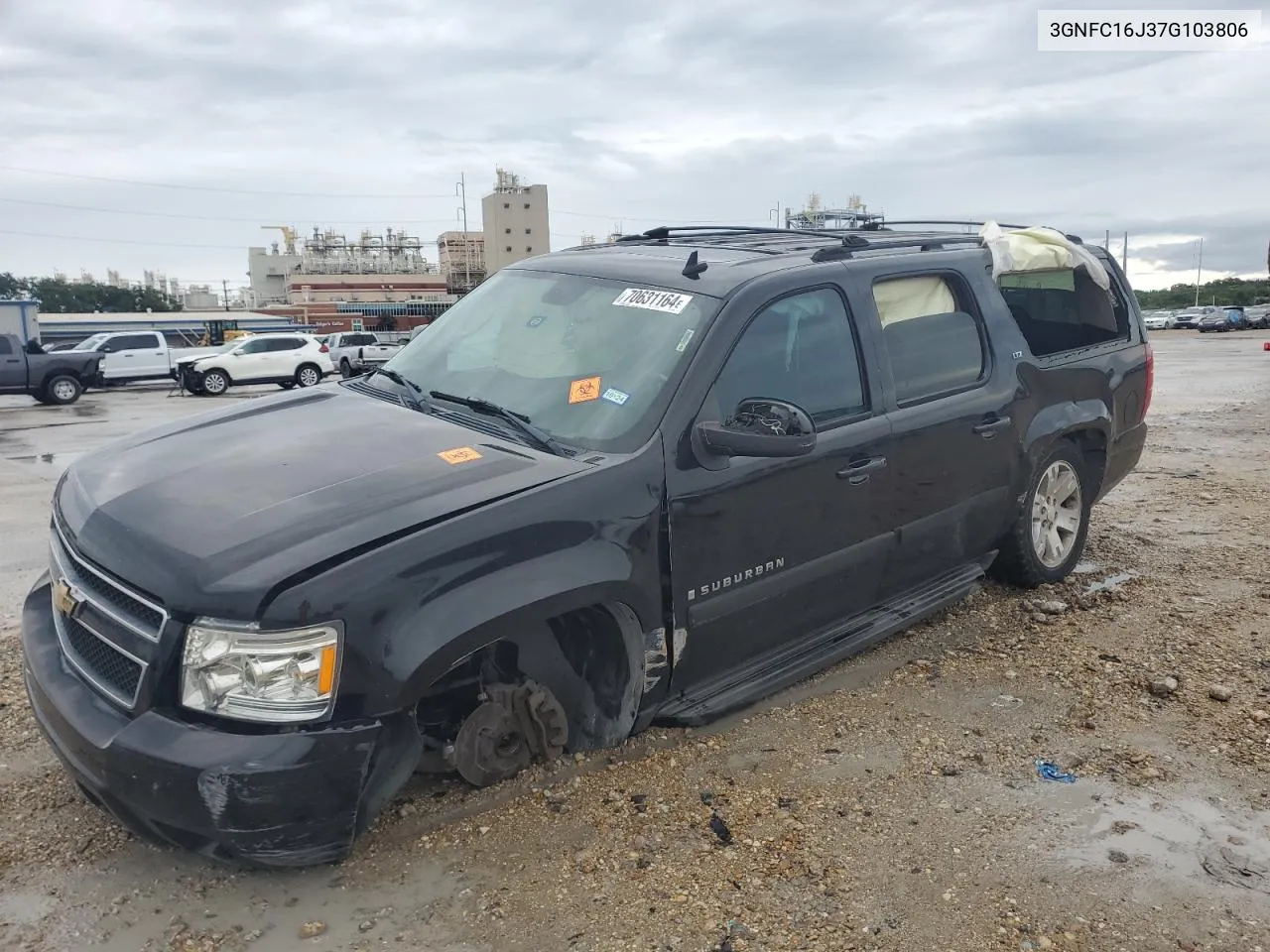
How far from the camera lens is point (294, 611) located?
94.7 inches

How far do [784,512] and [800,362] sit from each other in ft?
2.02

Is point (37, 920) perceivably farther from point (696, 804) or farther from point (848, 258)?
point (848, 258)

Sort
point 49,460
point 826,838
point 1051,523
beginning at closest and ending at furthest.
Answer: point 826,838 → point 1051,523 → point 49,460

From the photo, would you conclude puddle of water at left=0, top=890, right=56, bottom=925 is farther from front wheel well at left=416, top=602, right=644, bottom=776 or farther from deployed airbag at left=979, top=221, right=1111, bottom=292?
deployed airbag at left=979, top=221, right=1111, bottom=292

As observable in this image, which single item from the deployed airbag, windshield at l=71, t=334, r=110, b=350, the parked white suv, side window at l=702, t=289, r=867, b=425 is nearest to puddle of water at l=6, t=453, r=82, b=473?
side window at l=702, t=289, r=867, b=425

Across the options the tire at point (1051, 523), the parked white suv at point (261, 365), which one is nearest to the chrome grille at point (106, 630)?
the tire at point (1051, 523)

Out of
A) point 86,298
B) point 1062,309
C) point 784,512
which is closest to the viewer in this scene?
point 784,512

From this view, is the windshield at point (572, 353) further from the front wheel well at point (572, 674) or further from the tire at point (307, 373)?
the tire at point (307, 373)

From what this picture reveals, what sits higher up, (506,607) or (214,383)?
(506,607)

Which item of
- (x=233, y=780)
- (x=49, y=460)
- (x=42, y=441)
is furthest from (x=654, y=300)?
(x=42, y=441)

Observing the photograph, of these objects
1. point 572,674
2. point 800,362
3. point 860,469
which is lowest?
point 572,674

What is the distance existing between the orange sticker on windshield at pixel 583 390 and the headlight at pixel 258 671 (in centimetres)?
125

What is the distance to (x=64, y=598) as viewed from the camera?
287 centimetres

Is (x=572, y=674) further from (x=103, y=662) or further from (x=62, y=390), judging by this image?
(x=62, y=390)
